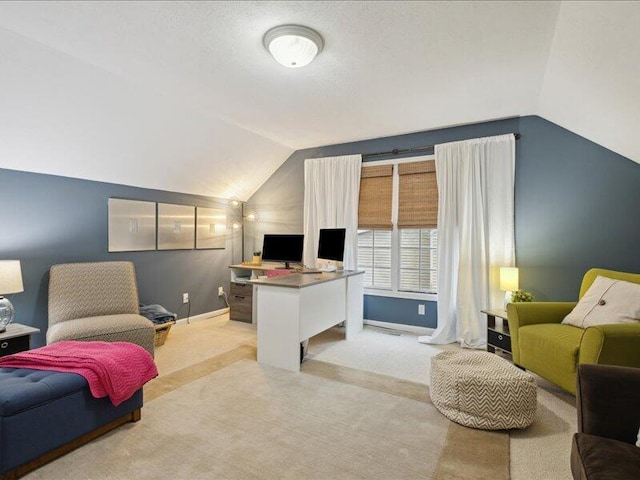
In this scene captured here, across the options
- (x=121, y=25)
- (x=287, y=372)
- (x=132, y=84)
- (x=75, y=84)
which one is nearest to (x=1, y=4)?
(x=121, y=25)

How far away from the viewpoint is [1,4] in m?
2.03

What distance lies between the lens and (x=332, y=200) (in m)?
4.88

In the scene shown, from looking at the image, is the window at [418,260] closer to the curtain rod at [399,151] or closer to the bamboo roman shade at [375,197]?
the bamboo roman shade at [375,197]

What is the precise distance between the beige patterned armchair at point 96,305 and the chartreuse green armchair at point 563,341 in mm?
3243

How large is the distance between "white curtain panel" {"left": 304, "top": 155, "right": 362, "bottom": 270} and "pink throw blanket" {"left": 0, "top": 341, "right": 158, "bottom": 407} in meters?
2.95

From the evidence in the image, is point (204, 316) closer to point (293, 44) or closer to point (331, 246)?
point (331, 246)

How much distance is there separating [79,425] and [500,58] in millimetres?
3634

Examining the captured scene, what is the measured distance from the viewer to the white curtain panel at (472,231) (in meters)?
3.88

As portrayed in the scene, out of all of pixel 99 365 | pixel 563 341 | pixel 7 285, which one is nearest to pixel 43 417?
pixel 99 365

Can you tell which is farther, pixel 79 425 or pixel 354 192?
pixel 354 192

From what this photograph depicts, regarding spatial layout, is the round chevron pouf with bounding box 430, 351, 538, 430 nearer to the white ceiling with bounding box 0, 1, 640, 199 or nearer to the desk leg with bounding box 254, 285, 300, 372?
the desk leg with bounding box 254, 285, 300, 372

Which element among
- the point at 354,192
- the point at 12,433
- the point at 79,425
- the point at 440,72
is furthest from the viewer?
the point at 354,192

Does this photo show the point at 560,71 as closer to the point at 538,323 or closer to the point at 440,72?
the point at 440,72

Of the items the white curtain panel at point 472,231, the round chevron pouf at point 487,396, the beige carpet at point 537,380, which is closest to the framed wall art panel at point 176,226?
the beige carpet at point 537,380
